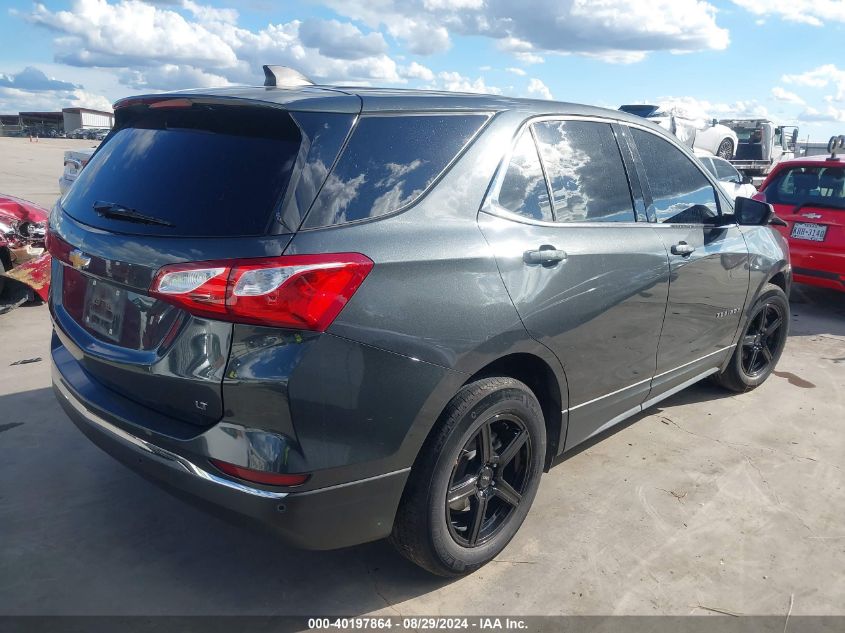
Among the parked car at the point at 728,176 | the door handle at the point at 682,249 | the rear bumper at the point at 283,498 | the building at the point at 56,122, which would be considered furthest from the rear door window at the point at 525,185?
the building at the point at 56,122

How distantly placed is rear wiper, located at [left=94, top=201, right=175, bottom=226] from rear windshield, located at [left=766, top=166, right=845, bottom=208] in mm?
6883

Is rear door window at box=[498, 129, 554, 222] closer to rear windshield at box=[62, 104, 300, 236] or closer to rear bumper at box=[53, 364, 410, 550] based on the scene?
rear windshield at box=[62, 104, 300, 236]

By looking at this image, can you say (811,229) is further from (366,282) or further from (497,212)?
(366,282)

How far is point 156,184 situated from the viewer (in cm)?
257

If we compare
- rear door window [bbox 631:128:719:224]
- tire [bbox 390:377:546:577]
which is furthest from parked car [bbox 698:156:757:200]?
tire [bbox 390:377:546:577]

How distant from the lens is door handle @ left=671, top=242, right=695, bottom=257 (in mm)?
3742

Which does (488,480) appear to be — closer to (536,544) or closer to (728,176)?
(536,544)

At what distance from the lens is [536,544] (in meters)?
3.16

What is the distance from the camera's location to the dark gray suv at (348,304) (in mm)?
2205

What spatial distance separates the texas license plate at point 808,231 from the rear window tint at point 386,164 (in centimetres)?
573

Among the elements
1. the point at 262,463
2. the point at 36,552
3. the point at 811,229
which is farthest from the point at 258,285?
the point at 811,229

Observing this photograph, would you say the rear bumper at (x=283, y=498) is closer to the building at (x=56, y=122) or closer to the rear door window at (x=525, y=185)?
the rear door window at (x=525, y=185)

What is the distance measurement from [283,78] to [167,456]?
163 cm

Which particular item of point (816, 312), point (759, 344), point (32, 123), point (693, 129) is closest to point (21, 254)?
point (759, 344)
